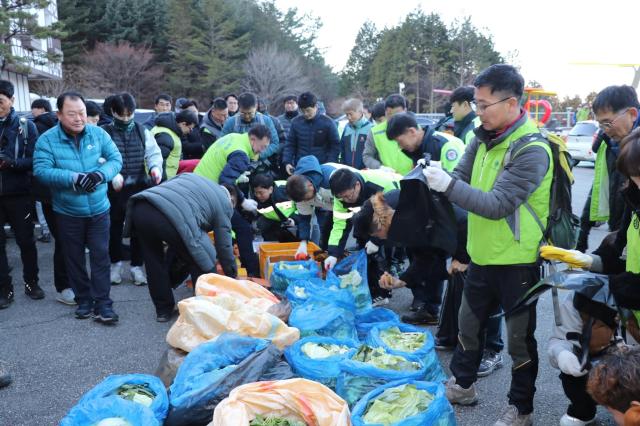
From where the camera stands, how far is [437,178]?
2518mm

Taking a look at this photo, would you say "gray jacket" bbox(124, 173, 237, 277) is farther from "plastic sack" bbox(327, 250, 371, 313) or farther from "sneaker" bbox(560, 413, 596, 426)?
"sneaker" bbox(560, 413, 596, 426)

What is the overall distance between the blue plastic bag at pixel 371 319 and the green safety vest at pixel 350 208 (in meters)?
0.79

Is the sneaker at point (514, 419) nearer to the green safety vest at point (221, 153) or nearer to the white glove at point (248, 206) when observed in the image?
the white glove at point (248, 206)

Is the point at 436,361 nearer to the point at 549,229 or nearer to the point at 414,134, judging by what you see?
the point at 549,229

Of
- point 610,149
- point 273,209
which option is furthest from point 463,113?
point 273,209

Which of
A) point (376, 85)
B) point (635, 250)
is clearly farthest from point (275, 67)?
point (635, 250)

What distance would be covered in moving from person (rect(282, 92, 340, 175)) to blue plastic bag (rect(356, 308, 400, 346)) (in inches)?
134

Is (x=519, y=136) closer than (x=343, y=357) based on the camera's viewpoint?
Yes

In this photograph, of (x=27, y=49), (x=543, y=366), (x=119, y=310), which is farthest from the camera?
(x=27, y=49)

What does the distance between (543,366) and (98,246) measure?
3538 millimetres

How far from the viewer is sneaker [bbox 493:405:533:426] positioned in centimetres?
271

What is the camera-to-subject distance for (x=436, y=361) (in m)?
3.10

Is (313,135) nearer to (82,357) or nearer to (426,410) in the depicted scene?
(82,357)

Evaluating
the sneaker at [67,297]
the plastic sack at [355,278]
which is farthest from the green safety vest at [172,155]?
the plastic sack at [355,278]
